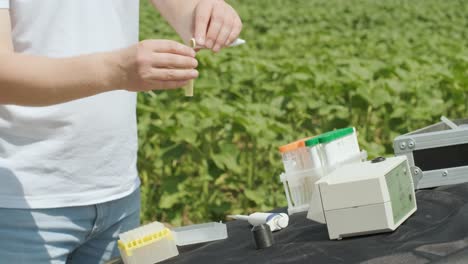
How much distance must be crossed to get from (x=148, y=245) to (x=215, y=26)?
1.64ft

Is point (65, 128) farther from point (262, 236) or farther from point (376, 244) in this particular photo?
point (376, 244)

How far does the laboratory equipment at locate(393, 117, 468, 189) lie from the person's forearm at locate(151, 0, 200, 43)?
1.77ft

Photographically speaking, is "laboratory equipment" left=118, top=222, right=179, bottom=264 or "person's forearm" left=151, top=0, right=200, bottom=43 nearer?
"laboratory equipment" left=118, top=222, right=179, bottom=264

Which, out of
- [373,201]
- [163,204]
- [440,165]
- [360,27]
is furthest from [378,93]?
[360,27]

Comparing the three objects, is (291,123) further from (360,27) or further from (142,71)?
(360,27)

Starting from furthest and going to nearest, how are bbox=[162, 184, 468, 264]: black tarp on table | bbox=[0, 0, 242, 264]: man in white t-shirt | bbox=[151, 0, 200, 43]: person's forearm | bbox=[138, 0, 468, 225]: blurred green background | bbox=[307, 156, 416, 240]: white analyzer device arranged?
1. bbox=[138, 0, 468, 225]: blurred green background
2. bbox=[151, 0, 200, 43]: person's forearm
3. bbox=[0, 0, 242, 264]: man in white t-shirt
4. bbox=[307, 156, 416, 240]: white analyzer device
5. bbox=[162, 184, 468, 264]: black tarp on table

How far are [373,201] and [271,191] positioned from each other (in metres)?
3.39

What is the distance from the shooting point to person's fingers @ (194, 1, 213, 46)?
206 cm

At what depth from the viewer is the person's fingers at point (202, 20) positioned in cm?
206

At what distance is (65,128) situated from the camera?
209 centimetres

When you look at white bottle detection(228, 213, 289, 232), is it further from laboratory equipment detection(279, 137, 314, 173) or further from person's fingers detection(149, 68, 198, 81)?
person's fingers detection(149, 68, 198, 81)

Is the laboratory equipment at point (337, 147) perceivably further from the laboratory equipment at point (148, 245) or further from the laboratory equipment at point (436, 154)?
the laboratory equipment at point (148, 245)

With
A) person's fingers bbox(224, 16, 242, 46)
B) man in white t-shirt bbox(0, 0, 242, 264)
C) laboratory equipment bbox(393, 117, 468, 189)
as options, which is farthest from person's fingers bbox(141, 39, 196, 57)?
laboratory equipment bbox(393, 117, 468, 189)

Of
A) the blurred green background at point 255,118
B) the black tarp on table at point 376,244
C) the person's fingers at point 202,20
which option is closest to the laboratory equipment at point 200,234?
the black tarp on table at point 376,244
